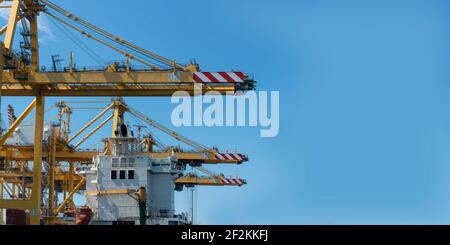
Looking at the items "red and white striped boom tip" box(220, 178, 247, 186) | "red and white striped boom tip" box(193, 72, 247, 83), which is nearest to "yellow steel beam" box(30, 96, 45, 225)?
"red and white striped boom tip" box(193, 72, 247, 83)

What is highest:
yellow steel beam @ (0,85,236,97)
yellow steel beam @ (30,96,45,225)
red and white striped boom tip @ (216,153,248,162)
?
red and white striped boom tip @ (216,153,248,162)

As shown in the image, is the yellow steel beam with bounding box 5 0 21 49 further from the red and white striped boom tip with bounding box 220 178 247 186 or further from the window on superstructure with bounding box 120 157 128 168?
the red and white striped boom tip with bounding box 220 178 247 186

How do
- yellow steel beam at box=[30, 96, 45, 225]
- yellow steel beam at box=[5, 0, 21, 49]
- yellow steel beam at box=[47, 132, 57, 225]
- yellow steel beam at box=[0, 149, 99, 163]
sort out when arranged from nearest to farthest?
yellow steel beam at box=[5, 0, 21, 49]
yellow steel beam at box=[30, 96, 45, 225]
yellow steel beam at box=[47, 132, 57, 225]
yellow steel beam at box=[0, 149, 99, 163]

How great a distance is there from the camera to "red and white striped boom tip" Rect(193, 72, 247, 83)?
20.8 m

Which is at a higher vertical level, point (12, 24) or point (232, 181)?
point (12, 24)

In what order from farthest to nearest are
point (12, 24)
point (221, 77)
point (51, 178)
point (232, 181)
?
point (232, 181) → point (51, 178) → point (12, 24) → point (221, 77)

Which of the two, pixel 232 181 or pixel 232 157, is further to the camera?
pixel 232 181

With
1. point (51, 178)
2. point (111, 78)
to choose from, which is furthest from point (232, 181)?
point (111, 78)

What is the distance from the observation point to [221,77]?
819 inches

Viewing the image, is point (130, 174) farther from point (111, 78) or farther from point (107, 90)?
point (111, 78)

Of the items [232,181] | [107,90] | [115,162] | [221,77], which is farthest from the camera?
[232,181]

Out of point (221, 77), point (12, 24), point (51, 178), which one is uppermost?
point (12, 24)
